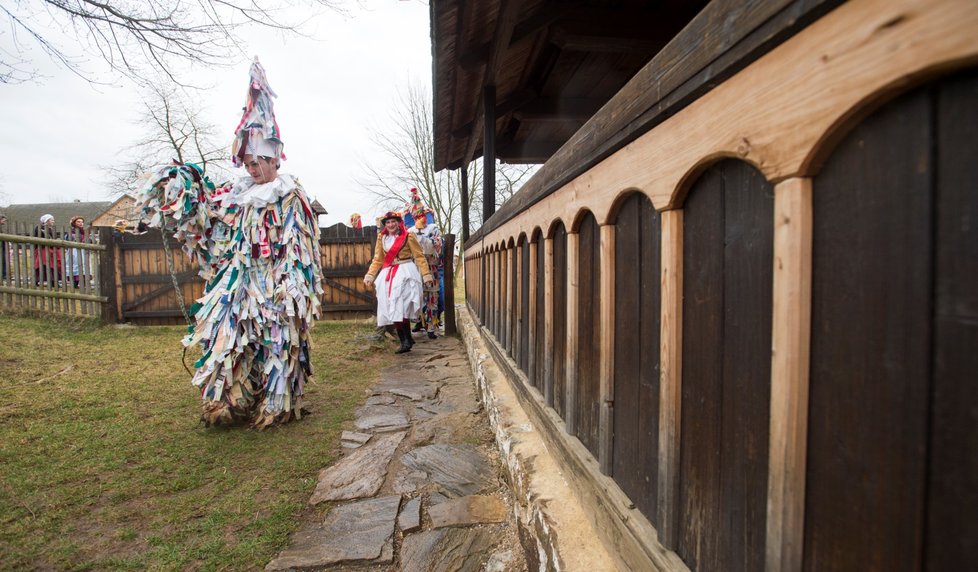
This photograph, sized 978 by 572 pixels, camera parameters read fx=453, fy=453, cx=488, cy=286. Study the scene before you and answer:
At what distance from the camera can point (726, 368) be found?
81cm

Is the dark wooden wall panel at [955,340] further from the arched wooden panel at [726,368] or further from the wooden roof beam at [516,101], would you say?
the wooden roof beam at [516,101]

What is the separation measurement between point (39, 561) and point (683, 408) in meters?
2.44

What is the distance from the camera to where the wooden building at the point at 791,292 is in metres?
0.45

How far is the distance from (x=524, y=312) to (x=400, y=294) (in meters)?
3.55

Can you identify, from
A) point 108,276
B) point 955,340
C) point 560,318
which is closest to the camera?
point 955,340

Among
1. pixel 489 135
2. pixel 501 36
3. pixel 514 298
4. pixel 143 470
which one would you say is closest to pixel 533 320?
pixel 514 298

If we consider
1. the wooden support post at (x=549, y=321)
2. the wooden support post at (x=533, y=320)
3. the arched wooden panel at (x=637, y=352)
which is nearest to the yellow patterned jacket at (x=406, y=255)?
the wooden support post at (x=533, y=320)

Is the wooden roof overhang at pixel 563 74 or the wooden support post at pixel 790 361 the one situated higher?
the wooden roof overhang at pixel 563 74

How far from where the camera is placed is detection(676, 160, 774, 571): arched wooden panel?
71 cm

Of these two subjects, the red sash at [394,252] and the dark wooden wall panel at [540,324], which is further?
the red sash at [394,252]

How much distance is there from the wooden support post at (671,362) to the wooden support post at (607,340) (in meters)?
0.32

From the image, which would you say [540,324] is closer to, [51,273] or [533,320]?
[533,320]

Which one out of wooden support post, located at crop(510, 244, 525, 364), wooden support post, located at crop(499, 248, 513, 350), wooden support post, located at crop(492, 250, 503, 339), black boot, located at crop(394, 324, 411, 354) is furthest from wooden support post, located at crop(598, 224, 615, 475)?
black boot, located at crop(394, 324, 411, 354)

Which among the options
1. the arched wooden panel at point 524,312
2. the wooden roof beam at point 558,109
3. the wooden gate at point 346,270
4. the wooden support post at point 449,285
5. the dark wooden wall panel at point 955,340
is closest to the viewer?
the dark wooden wall panel at point 955,340
